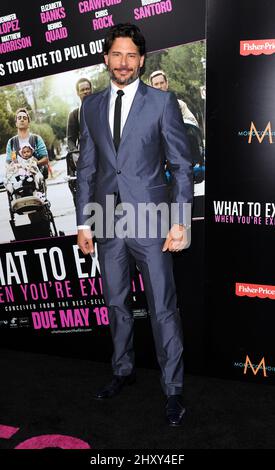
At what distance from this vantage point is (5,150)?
3.14 m

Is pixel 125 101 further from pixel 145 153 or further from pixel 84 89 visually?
pixel 84 89

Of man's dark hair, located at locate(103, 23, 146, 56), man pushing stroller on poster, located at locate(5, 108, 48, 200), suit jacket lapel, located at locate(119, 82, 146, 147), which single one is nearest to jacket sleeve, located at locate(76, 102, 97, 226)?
suit jacket lapel, located at locate(119, 82, 146, 147)

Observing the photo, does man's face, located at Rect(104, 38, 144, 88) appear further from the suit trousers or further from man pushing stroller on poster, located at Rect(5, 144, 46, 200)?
man pushing stroller on poster, located at Rect(5, 144, 46, 200)

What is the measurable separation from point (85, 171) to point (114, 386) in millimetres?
1147

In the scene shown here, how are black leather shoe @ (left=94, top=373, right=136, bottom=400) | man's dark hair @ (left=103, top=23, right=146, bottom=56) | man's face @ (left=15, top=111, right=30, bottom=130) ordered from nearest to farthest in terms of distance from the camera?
man's dark hair @ (left=103, top=23, right=146, bottom=56), black leather shoe @ (left=94, top=373, right=136, bottom=400), man's face @ (left=15, top=111, right=30, bottom=130)

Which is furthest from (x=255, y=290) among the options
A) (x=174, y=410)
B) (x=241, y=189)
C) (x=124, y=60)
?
(x=124, y=60)

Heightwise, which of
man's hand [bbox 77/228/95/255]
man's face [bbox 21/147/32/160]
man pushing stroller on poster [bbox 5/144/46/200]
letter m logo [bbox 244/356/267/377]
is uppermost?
man's face [bbox 21/147/32/160]

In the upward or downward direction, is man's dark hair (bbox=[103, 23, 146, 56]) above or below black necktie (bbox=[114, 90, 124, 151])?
above

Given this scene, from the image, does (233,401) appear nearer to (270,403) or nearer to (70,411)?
(270,403)

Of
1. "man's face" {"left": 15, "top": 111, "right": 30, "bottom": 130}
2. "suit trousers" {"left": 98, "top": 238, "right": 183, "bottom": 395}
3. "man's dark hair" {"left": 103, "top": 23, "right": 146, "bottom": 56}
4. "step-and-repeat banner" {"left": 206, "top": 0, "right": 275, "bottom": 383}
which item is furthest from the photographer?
"man's face" {"left": 15, "top": 111, "right": 30, "bottom": 130}

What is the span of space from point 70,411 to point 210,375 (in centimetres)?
86

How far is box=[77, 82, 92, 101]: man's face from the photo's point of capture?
2.90 meters

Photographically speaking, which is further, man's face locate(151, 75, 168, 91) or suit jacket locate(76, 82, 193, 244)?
man's face locate(151, 75, 168, 91)

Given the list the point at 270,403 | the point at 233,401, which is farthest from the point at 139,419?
the point at 270,403
